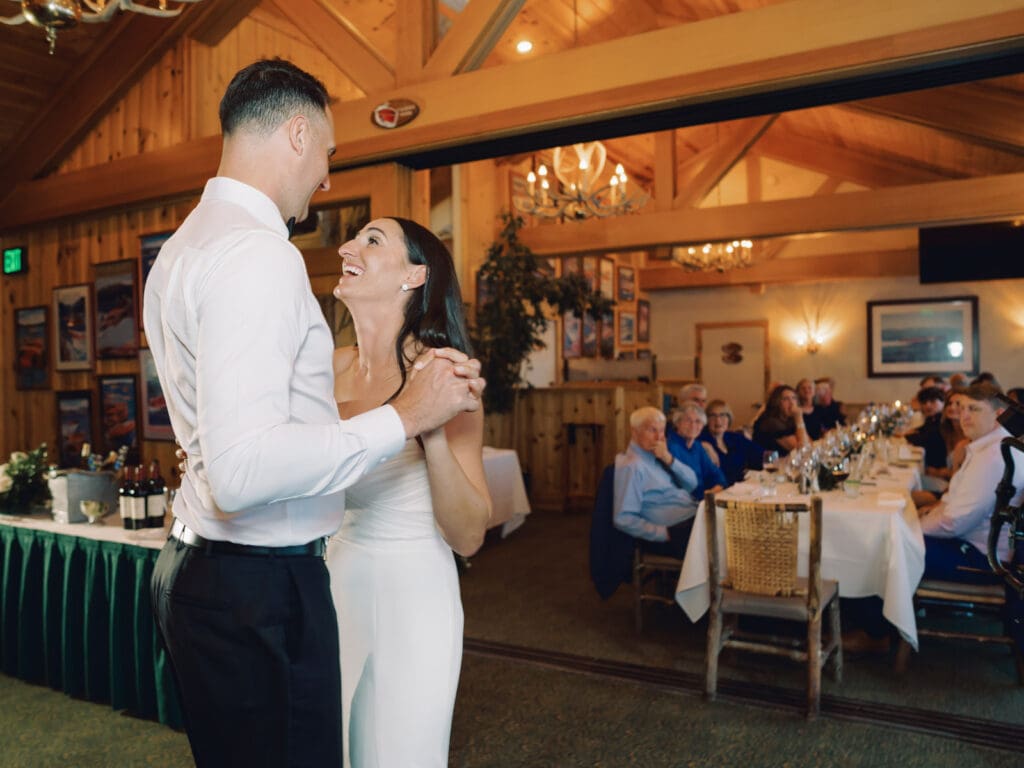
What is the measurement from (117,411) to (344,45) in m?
3.15

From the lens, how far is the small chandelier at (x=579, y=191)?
693cm

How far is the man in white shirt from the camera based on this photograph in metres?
1.05

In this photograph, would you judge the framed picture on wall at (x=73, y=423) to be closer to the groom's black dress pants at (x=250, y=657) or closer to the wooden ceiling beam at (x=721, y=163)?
the groom's black dress pants at (x=250, y=657)

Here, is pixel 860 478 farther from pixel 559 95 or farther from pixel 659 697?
pixel 559 95

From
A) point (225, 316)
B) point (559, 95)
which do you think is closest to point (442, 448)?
point (225, 316)

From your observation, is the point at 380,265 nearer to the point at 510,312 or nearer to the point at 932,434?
the point at 510,312

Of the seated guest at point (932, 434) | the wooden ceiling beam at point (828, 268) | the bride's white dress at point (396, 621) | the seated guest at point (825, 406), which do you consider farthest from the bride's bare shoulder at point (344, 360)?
the wooden ceiling beam at point (828, 268)

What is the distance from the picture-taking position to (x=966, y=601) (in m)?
3.69

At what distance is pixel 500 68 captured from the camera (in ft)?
13.9

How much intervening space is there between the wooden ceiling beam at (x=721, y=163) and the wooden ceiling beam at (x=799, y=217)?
28 centimetres

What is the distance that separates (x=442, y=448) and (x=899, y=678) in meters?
3.28

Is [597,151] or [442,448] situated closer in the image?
[442,448]

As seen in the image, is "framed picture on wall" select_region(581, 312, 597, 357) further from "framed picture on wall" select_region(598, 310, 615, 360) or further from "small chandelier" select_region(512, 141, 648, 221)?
"small chandelier" select_region(512, 141, 648, 221)

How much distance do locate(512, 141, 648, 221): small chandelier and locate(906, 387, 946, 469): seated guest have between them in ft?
11.4
